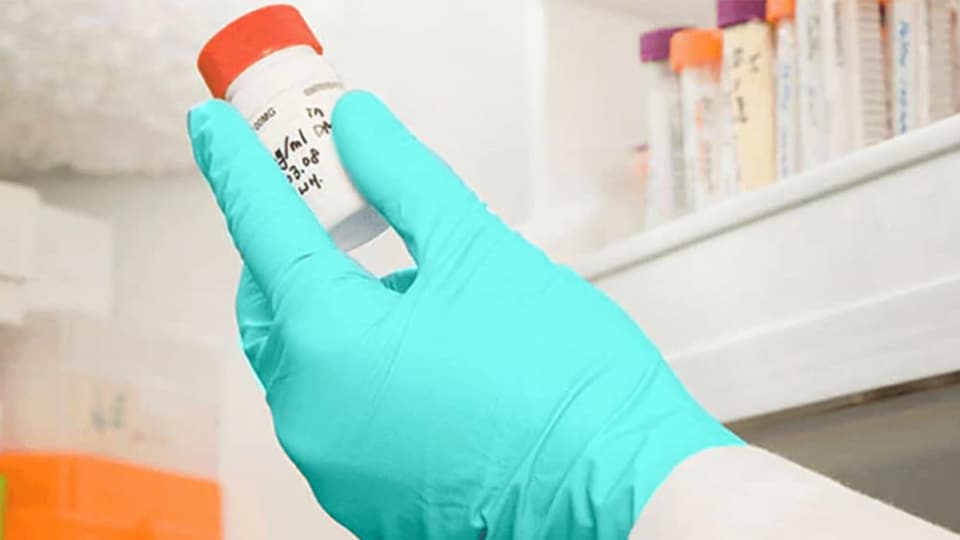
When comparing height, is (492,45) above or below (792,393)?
above

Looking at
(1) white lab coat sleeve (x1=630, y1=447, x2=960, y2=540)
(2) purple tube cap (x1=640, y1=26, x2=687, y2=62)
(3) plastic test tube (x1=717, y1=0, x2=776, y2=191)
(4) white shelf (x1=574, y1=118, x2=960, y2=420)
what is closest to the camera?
(1) white lab coat sleeve (x1=630, y1=447, x2=960, y2=540)

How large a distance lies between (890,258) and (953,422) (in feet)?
0.33

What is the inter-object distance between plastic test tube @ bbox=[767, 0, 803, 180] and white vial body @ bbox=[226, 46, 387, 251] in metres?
0.44

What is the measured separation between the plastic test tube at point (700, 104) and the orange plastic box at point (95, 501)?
430 millimetres

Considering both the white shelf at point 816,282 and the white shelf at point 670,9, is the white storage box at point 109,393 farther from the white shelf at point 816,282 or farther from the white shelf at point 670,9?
the white shelf at point 670,9

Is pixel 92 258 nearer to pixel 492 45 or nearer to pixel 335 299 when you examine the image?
pixel 492 45

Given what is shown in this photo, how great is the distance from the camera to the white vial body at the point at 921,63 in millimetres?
875

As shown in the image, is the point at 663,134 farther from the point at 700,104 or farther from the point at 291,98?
the point at 291,98

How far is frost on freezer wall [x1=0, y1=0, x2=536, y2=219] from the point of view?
956mm

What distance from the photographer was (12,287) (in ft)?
3.20

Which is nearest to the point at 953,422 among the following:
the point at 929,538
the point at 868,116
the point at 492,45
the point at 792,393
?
the point at 792,393

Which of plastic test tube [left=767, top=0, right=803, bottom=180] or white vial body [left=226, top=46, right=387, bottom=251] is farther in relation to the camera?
plastic test tube [left=767, top=0, right=803, bottom=180]

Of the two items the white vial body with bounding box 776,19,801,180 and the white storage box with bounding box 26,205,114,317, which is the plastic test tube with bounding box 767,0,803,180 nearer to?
the white vial body with bounding box 776,19,801,180

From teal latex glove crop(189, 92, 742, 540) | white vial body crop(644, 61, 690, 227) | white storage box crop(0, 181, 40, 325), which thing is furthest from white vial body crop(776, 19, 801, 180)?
white storage box crop(0, 181, 40, 325)
